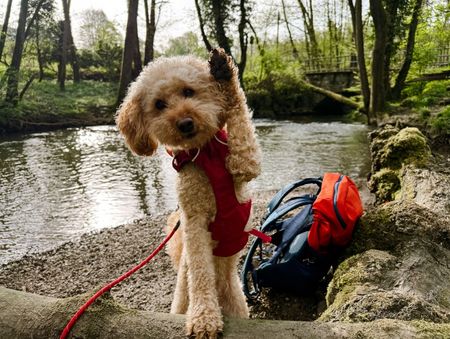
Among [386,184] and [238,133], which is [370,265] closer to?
[238,133]

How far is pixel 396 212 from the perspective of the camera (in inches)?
109

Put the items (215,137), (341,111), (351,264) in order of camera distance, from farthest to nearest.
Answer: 1. (341,111)
2. (351,264)
3. (215,137)

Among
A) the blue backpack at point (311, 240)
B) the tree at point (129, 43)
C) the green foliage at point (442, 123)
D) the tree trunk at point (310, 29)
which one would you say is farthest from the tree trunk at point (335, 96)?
the blue backpack at point (311, 240)

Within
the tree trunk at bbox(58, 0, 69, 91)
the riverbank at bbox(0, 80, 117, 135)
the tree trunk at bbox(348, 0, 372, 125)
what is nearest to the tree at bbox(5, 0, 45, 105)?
the riverbank at bbox(0, 80, 117, 135)

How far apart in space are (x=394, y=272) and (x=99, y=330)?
5.45ft

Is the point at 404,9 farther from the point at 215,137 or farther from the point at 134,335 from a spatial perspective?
the point at 134,335

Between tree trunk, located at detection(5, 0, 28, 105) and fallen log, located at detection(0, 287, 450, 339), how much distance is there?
16.7 m

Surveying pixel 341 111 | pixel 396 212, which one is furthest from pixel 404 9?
pixel 396 212

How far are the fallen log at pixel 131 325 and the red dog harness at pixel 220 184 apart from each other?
0.53 meters

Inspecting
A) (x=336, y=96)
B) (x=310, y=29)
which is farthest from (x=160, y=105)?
(x=310, y=29)

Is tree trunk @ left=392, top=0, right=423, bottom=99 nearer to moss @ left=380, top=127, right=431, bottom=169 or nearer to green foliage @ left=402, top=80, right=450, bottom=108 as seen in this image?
green foliage @ left=402, top=80, right=450, bottom=108

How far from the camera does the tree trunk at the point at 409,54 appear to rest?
42.6ft

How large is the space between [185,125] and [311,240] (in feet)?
→ 4.77

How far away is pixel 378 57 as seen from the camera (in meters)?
12.1
